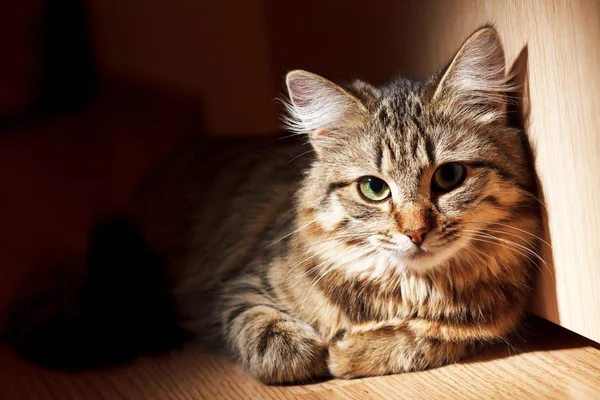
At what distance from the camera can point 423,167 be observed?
1.56 meters

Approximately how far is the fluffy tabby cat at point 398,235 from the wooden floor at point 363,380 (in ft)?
0.13

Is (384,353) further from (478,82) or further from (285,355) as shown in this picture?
(478,82)

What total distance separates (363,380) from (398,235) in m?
0.35

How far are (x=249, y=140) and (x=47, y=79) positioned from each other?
1.26 metres

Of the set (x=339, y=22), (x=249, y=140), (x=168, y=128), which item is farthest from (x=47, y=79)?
(x=339, y=22)

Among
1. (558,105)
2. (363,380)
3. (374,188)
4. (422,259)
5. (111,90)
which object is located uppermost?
(111,90)

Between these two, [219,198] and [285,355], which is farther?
[219,198]

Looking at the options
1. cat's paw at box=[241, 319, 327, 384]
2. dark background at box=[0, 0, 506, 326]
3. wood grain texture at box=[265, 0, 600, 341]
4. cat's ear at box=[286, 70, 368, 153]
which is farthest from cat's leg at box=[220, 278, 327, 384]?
dark background at box=[0, 0, 506, 326]

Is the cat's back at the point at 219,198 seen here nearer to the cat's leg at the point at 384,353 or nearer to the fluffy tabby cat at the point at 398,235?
the fluffy tabby cat at the point at 398,235

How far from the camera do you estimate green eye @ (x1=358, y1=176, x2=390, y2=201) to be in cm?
161

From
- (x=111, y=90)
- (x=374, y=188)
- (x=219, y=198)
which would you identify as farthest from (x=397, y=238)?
(x=111, y=90)

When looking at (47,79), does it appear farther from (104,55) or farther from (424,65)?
(424,65)

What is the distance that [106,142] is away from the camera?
11.1 feet

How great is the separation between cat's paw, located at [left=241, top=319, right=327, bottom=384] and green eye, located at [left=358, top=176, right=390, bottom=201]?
334mm
